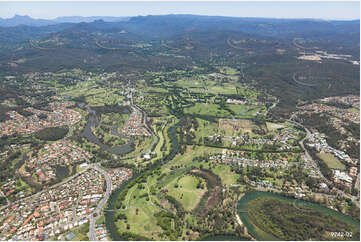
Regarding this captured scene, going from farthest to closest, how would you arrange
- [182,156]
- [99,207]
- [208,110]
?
[208,110]
[182,156]
[99,207]

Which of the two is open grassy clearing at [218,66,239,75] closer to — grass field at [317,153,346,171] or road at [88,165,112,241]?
grass field at [317,153,346,171]

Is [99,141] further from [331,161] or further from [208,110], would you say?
[331,161]

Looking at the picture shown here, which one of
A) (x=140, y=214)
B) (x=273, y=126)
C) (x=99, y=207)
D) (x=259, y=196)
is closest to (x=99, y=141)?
(x=99, y=207)

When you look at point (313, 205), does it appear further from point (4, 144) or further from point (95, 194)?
A: point (4, 144)

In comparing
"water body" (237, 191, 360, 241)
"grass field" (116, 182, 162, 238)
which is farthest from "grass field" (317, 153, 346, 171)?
"grass field" (116, 182, 162, 238)

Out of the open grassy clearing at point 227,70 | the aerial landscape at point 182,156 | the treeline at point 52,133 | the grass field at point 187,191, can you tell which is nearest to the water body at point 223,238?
the aerial landscape at point 182,156

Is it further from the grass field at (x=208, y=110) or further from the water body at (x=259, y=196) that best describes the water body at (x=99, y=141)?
the water body at (x=259, y=196)
